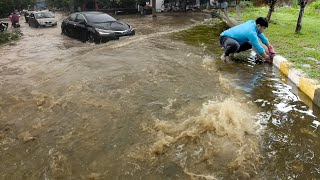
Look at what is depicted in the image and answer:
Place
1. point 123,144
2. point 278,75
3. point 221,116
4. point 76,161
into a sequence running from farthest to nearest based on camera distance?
point 278,75
point 221,116
point 123,144
point 76,161

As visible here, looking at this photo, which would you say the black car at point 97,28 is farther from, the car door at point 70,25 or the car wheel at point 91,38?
the car door at point 70,25

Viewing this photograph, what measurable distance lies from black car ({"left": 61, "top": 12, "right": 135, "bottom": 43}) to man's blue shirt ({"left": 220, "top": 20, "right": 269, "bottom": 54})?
593 cm

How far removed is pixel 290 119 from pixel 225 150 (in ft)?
5.42

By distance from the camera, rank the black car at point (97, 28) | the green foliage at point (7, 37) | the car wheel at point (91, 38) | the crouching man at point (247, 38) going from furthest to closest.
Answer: the green foliage at point (7, 37) < the car wheel at point (91, 38) < the black car at point (97, 28) < the crouching man at point (247, 38)

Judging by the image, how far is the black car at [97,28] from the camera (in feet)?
42.5

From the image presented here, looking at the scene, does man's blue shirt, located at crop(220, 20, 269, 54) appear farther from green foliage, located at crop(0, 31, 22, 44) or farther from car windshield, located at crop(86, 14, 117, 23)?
green foliage, located at crop(0, 31, 22, 44)

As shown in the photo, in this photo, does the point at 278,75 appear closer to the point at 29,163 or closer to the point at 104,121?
the point at 104,121

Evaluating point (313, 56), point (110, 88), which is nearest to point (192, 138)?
point (110, 88)

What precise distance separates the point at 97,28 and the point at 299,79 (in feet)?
29.0

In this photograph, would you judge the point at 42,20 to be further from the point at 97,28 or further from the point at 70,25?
the point at 97,28

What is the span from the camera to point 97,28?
13141mm

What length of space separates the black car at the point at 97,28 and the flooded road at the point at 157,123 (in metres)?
3.97

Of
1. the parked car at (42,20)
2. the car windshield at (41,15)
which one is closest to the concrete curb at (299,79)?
the parked car at (42,20)

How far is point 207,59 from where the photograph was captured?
31.1ft
